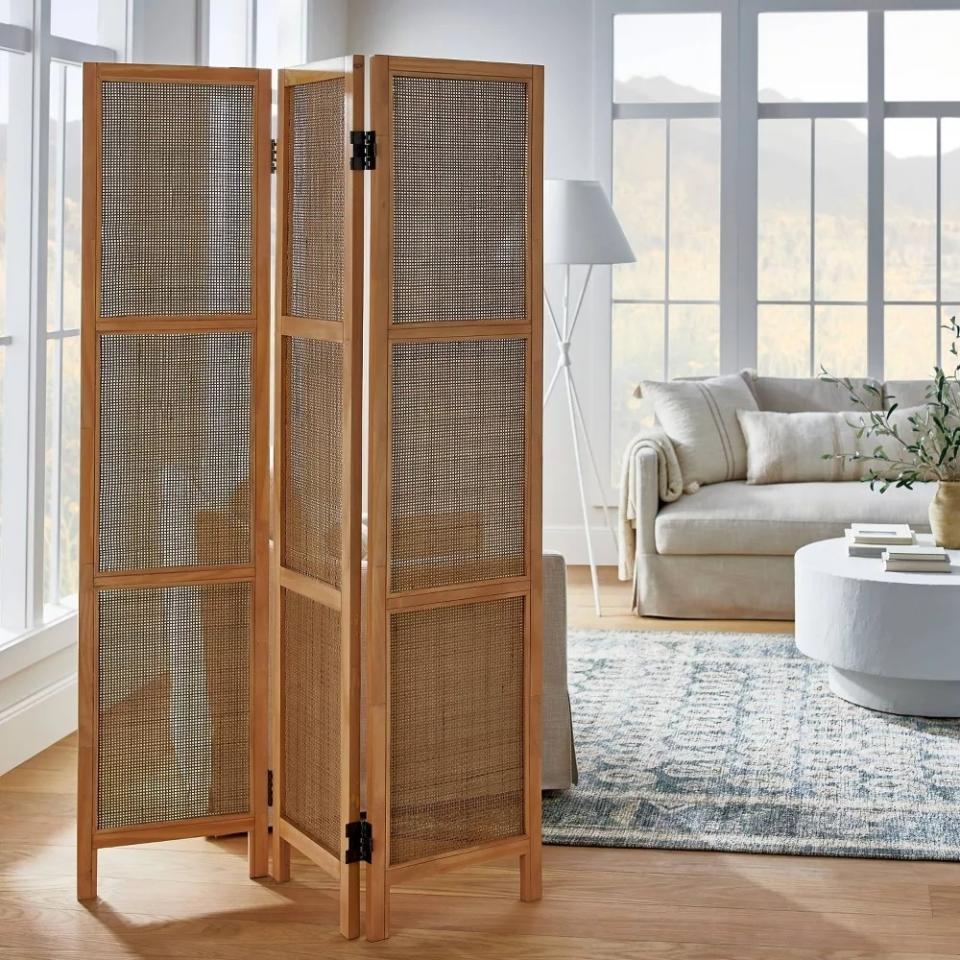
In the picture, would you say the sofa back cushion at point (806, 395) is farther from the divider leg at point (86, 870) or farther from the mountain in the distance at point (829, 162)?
the divider leg at point (86, 870)

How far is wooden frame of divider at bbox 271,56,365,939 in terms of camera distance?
104 inches

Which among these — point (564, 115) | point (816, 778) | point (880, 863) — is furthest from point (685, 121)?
point (880, 863)

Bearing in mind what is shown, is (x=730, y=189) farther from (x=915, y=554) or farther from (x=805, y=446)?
(x=915, y=554)

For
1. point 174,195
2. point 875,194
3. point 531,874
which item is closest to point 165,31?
point 174,195

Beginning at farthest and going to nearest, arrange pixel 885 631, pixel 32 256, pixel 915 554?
pixel 915 554 < pixel 885 631 < pixel 32 256

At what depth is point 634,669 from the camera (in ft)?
16.1

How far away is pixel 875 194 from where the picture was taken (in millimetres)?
6809

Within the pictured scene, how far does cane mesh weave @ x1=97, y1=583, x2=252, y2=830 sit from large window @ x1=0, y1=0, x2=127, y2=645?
96cm

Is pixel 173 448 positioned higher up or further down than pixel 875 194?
further down

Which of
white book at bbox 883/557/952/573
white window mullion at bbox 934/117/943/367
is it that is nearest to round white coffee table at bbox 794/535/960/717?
white book at bbox 883/557/952/573

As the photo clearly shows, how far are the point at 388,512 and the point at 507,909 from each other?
903 mm

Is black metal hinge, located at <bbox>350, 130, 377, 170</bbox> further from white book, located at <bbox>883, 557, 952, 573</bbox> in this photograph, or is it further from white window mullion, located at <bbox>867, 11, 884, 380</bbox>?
white window mullion, located at <bbox>867, 11, 884, 380</bbox>

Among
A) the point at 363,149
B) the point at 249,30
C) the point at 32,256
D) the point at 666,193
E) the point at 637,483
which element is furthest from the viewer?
the point at 666,193

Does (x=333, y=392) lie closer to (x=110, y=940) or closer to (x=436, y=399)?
(x=436, y=399)
